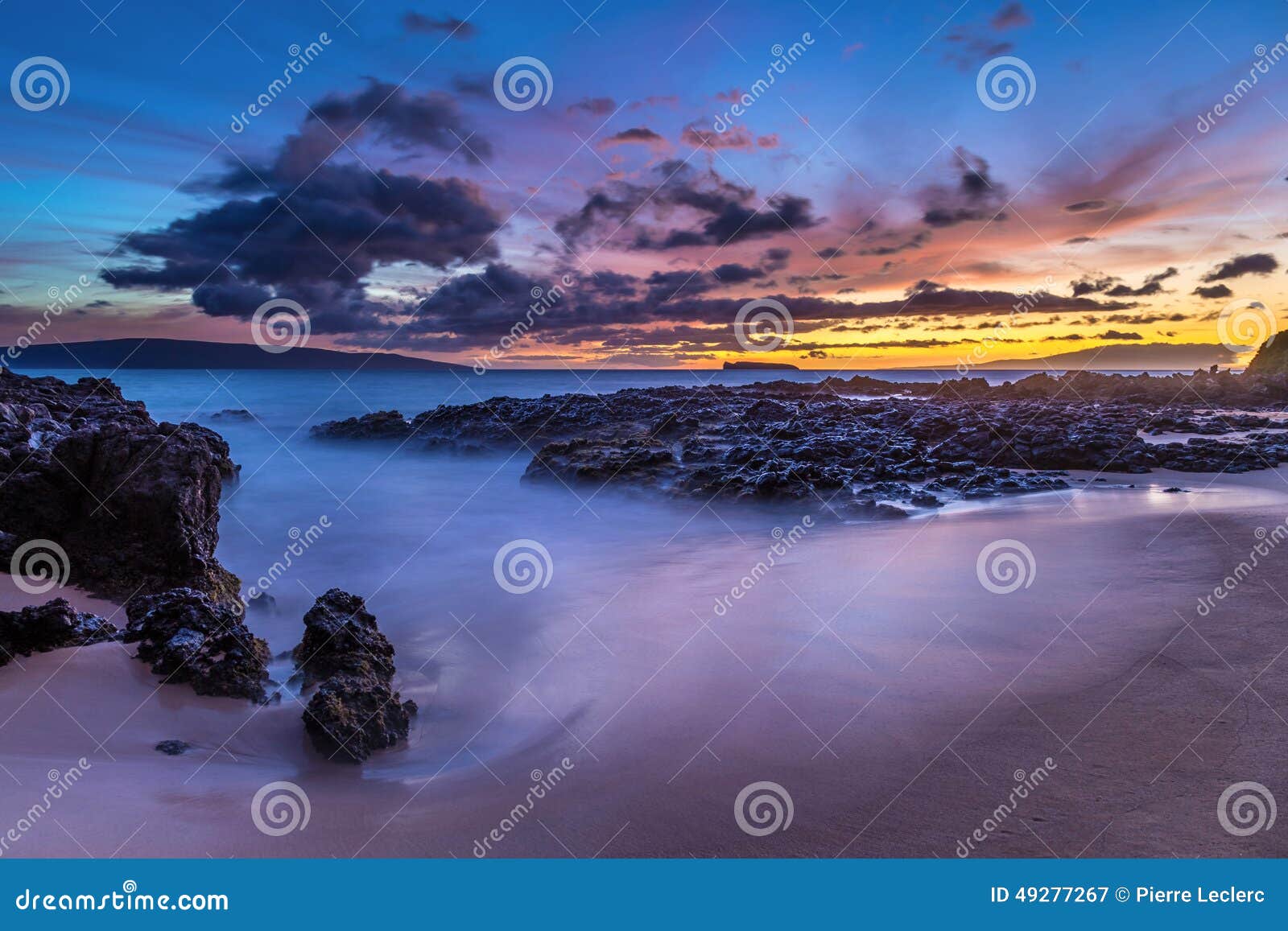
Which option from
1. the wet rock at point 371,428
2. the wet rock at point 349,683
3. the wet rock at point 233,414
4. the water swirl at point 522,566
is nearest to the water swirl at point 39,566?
the wet rock at point 349,683

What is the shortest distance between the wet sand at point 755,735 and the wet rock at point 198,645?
0.16 metres

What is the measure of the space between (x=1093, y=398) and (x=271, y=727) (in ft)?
138

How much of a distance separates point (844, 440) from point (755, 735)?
50.9 feet

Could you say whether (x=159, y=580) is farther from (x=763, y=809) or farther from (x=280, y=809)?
(x=763, y=809)

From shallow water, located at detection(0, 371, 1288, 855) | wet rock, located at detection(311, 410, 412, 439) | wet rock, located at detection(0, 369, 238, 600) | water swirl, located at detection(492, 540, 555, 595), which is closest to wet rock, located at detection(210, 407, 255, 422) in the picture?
wet rock, located at detection(311, 410, 412, 439)

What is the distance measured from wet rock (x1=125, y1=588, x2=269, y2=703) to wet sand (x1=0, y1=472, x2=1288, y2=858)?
6.1 inches

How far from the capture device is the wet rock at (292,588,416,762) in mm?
5285

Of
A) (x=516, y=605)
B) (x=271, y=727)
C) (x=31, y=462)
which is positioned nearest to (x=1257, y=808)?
(x=271, y=727)

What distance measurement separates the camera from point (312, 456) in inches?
966

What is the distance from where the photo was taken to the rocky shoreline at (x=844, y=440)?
16.2 m

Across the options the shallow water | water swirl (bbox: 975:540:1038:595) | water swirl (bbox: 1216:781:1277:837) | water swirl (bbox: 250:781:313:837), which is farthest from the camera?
water swirl (bbox: 975:540:1038:595)

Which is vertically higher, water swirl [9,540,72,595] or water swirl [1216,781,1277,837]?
water swirl [1216,781,1277,837]

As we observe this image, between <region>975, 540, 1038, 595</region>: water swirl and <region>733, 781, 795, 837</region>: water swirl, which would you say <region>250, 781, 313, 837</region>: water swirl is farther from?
<region>975, 540, 1038, 595</region>: water swirl

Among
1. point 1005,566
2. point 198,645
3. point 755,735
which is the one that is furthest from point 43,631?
point 1005,566
